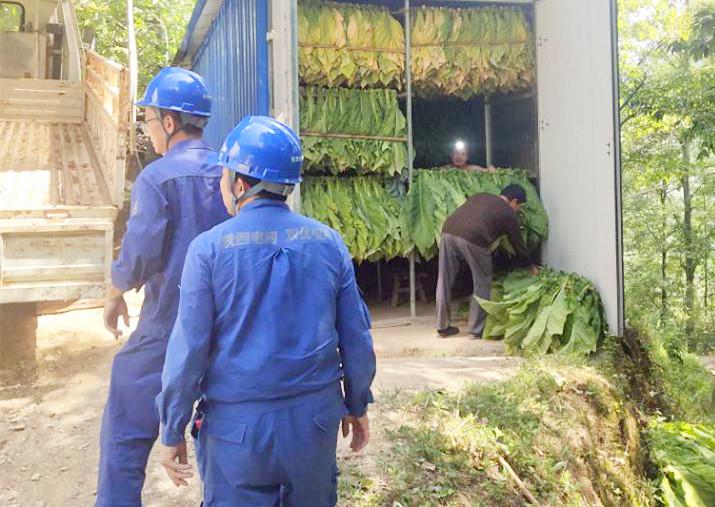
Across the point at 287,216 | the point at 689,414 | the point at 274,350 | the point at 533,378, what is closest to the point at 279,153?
the point at 287,216

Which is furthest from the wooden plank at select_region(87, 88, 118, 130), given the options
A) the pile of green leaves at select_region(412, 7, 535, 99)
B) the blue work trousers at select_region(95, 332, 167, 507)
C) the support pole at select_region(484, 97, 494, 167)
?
the support pole at select_region(484, 97, 494, 167)

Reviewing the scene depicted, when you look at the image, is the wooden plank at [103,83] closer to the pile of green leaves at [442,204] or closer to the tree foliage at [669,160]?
the pile of green leaves at [442,204]

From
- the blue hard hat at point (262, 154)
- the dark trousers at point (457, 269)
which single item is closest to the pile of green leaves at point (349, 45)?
the dark trousers at point (457, 269)

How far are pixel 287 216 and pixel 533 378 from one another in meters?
3.82

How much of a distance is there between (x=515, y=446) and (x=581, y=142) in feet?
13.7

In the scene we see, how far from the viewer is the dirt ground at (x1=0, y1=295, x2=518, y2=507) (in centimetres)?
405

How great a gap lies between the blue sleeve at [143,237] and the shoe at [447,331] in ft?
16.4

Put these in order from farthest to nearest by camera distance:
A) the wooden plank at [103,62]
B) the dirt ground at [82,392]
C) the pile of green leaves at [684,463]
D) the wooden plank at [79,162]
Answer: the wooden plank at [103,62] < the wooden plank at [79,162] < the pile of green leaves at [684,463] < the dirt ground at [82,392]

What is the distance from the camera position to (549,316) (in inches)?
279

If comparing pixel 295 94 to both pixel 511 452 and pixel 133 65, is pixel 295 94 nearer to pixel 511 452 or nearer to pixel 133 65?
pixel 133 65

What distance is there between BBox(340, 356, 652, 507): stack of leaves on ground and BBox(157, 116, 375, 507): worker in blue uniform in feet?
5.32

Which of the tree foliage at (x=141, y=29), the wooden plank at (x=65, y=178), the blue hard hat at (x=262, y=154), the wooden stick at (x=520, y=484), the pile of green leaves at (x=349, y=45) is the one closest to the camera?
the blue hard hat at (x=262, y=154)

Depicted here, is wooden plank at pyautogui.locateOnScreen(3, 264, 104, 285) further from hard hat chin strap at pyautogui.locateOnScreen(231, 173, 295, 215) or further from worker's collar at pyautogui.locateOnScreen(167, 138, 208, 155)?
hard hat chin strap at pyautogui.locateOnScreen(231, 173, 295, 215)

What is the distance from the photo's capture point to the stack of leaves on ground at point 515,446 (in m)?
4.16
